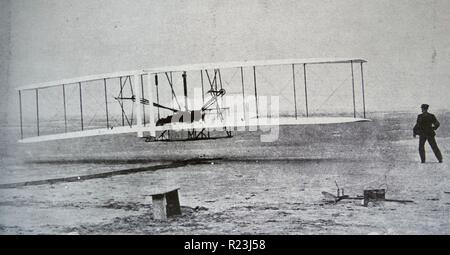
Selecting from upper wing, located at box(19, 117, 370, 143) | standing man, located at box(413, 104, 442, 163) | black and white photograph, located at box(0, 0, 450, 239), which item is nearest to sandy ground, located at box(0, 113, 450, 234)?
black and white photograph, located at box(0, 0, 450, 239)

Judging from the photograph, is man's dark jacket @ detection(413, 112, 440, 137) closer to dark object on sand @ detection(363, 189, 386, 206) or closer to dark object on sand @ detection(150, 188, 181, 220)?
dark object on sand @ detection(363, 189, 386, 206)

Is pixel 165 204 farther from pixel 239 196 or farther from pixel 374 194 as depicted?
pixel 374 194

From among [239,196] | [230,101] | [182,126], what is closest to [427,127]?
[239,196]

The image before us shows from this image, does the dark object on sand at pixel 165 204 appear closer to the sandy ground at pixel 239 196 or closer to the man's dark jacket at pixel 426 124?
the sandy ground at pixel 239 196

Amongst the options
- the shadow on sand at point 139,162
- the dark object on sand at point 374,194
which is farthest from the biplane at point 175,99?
the dark object on sand at point 374,194
